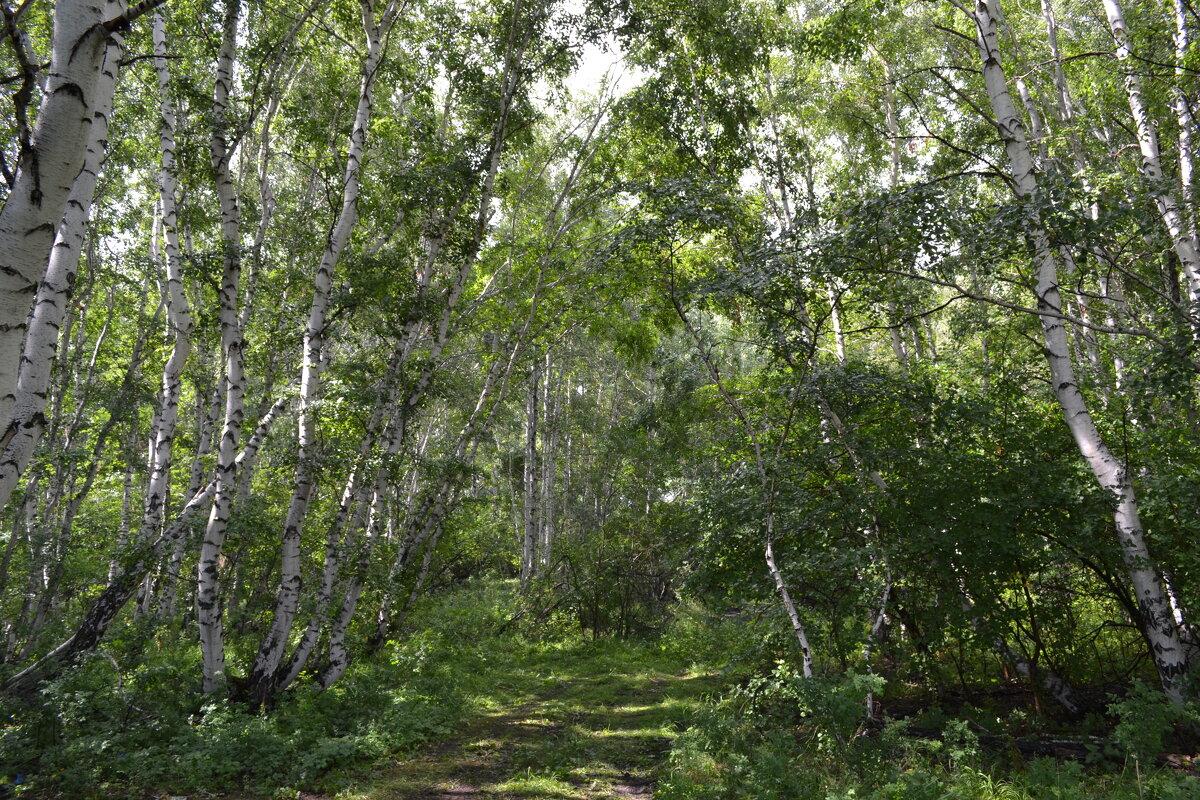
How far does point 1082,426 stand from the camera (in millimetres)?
5812

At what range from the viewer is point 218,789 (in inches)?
207

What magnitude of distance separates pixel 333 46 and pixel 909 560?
42.3 ft

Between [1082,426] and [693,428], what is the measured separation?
7318 mm

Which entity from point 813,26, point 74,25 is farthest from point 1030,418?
point 74,25

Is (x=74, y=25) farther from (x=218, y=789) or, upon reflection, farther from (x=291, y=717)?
(x=291, y=717)

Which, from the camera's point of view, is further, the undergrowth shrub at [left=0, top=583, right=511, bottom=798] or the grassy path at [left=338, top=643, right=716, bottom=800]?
Result: the grassy path at [left=338, top=643, right=716, bottom=800]

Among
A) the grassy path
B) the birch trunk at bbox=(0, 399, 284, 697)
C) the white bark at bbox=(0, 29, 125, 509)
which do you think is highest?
the white bark at bbox=(0, 29, 125, 509)

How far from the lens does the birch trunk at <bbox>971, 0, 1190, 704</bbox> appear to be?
5449 mm

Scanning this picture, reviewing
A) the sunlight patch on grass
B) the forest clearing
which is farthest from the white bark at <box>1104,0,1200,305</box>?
the sunlight patch on grass

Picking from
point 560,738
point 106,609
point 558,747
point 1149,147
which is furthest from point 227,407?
point 1149,147

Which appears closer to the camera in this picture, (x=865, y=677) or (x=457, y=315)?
(x=865, y=677)

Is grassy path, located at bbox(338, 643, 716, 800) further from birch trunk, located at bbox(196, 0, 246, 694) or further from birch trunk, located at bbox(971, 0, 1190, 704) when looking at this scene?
birch trunk, located at bbox(971, 0, 1190, 704)

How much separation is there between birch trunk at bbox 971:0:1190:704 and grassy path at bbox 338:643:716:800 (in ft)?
15.8

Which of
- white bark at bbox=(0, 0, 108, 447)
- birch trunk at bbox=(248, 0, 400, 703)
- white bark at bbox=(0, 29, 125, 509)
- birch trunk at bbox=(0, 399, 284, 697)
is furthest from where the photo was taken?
birch trunk at bbox=(248, 0, 400, 703)
